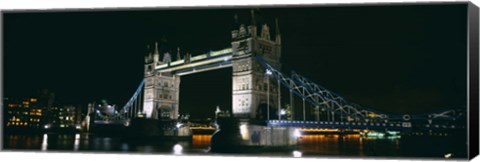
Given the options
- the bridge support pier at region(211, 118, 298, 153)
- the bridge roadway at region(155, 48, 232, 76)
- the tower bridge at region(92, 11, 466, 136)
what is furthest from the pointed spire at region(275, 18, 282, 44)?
the bridge support pier at region(211, 118, 298, 153)

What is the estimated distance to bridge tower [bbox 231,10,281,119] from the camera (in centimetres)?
1806

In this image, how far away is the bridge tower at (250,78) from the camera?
711 inches

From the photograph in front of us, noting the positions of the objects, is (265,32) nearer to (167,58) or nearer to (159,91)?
(167,58)

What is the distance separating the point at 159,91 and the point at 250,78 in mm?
8244

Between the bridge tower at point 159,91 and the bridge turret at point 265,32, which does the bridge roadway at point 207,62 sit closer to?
the bridge turret at point 265,32

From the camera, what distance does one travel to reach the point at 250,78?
61.8 ft

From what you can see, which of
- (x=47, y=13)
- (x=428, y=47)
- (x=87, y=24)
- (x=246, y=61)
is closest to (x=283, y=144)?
(x=246, y=61)

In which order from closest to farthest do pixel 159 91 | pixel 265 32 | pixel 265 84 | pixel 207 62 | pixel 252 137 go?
pixel 265 32 → pixel 252 137 → pixel 207 62 → pixel 265 84 → pixel 159 91

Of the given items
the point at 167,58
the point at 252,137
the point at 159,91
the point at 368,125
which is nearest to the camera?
the point at 368,125

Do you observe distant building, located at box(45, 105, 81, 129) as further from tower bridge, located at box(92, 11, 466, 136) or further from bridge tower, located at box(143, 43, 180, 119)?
tower bridge, located at box(92, 11, 466, 136)

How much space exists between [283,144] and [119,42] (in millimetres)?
6381

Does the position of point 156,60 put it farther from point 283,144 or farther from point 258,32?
point 283,144

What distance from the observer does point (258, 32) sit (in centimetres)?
1784

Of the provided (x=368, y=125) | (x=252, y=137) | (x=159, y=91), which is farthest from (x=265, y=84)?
(x=159, y=91)
